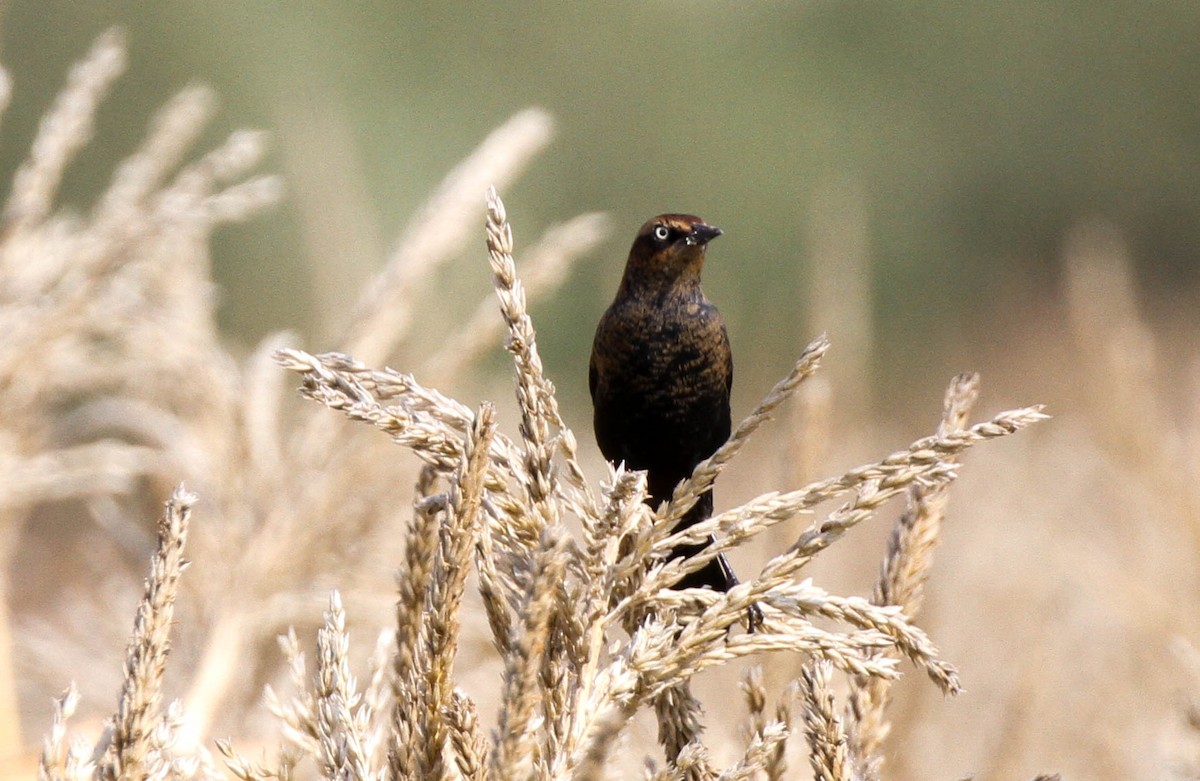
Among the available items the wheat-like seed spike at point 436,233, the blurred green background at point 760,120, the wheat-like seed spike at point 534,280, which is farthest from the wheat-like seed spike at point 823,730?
the blurred green background at point 760,120

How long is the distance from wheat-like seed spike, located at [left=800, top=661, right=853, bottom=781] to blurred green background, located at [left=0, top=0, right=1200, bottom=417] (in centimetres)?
1224

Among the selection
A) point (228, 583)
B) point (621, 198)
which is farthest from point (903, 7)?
point (228, 583)

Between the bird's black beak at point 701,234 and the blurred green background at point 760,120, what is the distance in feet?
38.7

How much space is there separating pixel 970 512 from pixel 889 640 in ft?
14.8

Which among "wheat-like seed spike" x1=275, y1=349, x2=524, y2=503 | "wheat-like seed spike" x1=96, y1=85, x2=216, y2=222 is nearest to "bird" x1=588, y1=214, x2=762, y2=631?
"wheat-like seed spike" x1=275, y1=349, x2=524, y2=503

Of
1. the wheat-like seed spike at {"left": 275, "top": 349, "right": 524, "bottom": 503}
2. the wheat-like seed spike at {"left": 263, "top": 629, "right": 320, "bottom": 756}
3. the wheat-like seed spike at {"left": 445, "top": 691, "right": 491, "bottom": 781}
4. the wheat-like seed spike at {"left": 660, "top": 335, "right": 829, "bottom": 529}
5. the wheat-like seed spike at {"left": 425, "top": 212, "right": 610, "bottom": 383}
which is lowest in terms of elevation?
the wheat-like seed spike at {"left": 445, "top": 691, "right": 491, "bottom": 781}

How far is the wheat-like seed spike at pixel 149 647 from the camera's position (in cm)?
103

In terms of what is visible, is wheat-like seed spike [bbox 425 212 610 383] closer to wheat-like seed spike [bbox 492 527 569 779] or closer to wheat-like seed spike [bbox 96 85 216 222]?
wheat-like seed spike [bbox 96 85 216 222]

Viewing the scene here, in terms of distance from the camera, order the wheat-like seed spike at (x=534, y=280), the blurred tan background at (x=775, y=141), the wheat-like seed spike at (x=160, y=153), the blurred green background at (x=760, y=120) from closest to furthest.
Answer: the wheat-like seed spike at (x=534, y=280) → the wheat-like seed spike at (x=160, y=153) → the blurred tan background at (x=775, y=141) → the blurred green background at (x=760, y=120)

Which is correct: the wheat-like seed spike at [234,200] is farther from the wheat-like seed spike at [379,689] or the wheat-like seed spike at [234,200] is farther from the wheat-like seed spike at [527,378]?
the wheat-like seed spike at [527,378]

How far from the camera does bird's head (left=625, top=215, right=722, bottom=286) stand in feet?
5.16

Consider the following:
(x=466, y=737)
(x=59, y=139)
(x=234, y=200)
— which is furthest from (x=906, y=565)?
(x=59, y=139)

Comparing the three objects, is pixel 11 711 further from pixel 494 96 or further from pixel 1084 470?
pixel 494 96

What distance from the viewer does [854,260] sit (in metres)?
4.36
